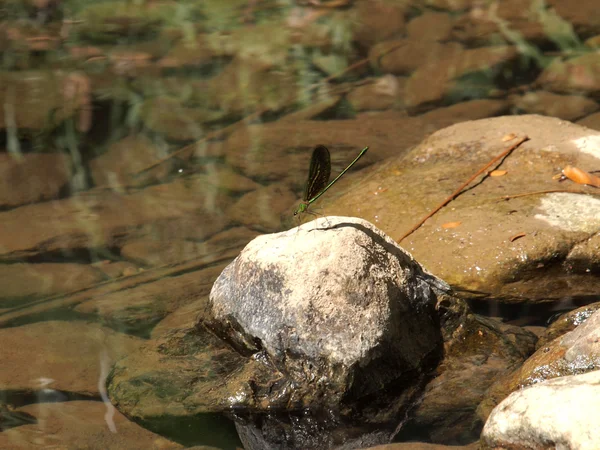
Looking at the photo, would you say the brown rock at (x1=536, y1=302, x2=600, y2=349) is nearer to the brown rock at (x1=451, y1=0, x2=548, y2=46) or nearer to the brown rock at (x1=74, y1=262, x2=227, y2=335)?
the brown rock at (x1=74, y1=262, x2=227, y2=335)

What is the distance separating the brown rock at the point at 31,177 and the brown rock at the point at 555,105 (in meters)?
3.98

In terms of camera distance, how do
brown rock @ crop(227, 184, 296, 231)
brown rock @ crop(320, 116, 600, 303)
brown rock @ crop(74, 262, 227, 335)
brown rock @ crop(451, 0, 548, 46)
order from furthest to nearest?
brown rock @ crop(451, 0, 548, 46) → brown rock @ crop(227, 184, 296, 231) → brown rock @ crop(74, 262, 227, 335) → brown rock @ crop(320, 116, 600, 303)

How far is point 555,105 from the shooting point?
6996 mm

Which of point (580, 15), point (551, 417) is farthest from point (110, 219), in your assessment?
point (580, 15)

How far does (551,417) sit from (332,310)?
106cm

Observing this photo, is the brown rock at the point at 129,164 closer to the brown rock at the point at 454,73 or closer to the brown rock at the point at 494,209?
the brown rock at the point at 494,209

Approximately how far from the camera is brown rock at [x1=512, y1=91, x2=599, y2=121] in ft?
22.3

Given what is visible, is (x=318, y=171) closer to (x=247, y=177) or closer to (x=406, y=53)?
(x=247, y=177)

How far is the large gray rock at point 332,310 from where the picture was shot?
3.34 metres

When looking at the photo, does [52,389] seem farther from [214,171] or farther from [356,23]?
[356,23]

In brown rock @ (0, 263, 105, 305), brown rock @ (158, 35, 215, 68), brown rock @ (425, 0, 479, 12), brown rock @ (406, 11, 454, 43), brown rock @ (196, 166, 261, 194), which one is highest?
brown rock @ (425, 0, 479, 12)

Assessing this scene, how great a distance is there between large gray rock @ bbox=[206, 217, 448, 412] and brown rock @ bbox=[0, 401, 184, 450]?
0.60 metres

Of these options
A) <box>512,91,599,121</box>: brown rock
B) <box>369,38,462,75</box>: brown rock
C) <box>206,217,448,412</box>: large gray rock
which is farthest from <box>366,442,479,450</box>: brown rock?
<box>369,38,462,75</box>: brown rock

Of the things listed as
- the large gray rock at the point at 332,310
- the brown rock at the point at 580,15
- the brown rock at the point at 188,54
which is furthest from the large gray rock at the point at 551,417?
the brown rock at the point at 580,15
